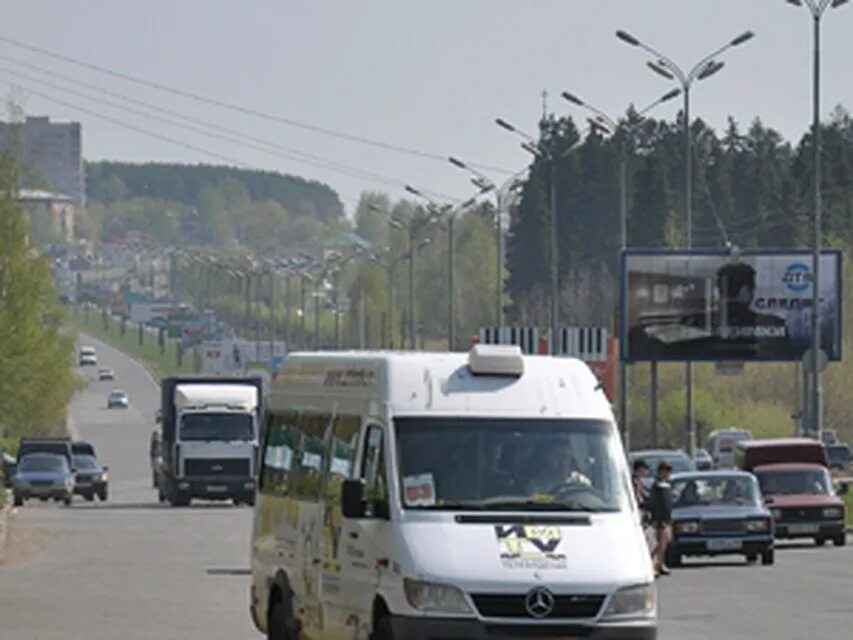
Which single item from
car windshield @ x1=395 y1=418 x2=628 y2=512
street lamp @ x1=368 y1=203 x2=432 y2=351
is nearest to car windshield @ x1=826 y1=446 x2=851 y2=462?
street lamp @ x1=368 y1=203 x2=432 y2=351

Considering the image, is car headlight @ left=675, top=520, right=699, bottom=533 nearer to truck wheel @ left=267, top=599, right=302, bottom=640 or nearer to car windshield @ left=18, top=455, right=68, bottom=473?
truck wheel @ left=267, top=599, right=302, bottom=640

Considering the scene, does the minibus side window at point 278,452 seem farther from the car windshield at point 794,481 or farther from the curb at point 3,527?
the car windshield at point 794,481

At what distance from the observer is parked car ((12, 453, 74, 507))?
6919cm

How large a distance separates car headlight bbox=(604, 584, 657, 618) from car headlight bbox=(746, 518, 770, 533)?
64.3ft

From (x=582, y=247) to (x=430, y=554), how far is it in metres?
146

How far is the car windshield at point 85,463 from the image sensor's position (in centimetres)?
8025

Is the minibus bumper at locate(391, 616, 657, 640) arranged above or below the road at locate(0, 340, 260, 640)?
above

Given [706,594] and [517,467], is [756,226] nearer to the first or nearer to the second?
[706,594]

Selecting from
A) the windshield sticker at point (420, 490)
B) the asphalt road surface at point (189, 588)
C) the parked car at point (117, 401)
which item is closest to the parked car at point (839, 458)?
the asphalt road surface at point (189, 588)

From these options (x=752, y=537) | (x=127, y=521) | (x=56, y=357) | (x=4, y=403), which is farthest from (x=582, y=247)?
(x=752, y=537)

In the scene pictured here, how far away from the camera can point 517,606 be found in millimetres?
16109

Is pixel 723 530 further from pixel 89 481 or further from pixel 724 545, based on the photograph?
pixel 89 481

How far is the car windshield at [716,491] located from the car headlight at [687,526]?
18.3 inches

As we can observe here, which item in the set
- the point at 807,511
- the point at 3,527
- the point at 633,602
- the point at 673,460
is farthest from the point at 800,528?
the point at 633,602
